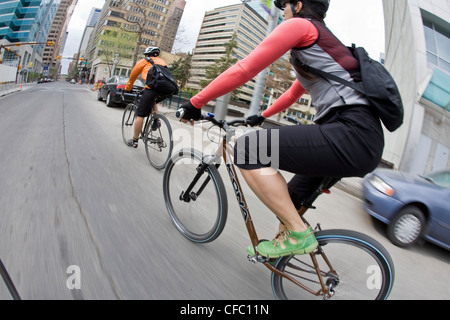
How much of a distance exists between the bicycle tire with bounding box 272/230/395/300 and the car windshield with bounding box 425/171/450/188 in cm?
316

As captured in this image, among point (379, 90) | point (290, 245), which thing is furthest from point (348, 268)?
point (379, 90)

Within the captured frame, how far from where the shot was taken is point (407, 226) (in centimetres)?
354

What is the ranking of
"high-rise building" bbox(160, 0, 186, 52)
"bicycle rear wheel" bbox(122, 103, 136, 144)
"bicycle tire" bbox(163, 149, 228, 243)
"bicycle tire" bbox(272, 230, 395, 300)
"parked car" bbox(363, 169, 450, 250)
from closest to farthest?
1. "bicycle tire" bbox(272, 230, 395, 300)
2. "bicycle tire" bbox(163, 149, 228, 243)
3. "parked car" bbox(363, 169, 450, 250)
4. "bicycle rear wheel" bbox(122, 103, 136, 144)
5. "high-rise building" bbox(160, 0, 186, 52)

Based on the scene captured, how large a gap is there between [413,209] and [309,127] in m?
3.08

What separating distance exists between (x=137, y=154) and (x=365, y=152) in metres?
4.38

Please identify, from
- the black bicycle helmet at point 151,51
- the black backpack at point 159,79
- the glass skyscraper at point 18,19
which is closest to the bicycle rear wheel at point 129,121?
the black backpack at point 159,79

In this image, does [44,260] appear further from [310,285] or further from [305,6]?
[305,6]

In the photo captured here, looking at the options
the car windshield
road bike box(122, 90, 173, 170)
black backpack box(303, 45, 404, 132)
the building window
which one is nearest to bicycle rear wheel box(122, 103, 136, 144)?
road bike box(122, 90, 173, 170)

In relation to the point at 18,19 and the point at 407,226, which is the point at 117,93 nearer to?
the point at 407,226

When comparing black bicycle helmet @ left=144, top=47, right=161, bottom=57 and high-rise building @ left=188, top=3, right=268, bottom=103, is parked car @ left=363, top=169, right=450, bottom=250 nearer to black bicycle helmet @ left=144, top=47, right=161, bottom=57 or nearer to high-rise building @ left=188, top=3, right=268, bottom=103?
black bicycle helmet @ left=144, top=47, right=161, bottom=57

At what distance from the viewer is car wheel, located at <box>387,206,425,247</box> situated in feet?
11.5

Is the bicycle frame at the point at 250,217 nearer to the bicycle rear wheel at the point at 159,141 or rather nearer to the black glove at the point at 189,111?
the black glove at the point at 189,111
